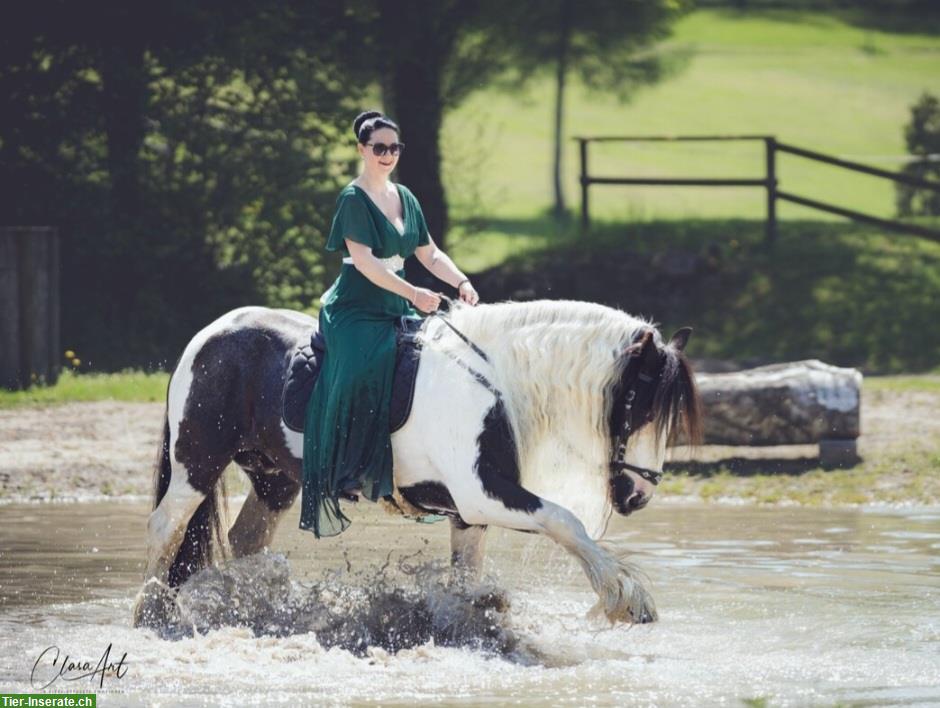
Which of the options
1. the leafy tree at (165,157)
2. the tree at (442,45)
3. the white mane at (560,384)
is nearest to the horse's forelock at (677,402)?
the white mane at (560,384)

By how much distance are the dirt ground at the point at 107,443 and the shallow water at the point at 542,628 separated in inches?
55.7

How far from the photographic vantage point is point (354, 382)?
26.0ft

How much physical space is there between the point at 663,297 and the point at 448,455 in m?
13.3

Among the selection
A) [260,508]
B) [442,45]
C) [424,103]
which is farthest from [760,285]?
[260,508]

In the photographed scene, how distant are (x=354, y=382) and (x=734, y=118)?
4019cm

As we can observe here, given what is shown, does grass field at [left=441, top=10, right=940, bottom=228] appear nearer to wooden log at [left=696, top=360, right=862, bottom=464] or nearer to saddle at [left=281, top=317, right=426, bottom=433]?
wooden log at [left=696, top=360, right=862, bottom=464]

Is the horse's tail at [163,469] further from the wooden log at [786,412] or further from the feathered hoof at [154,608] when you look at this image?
the wooden log at [786,412]

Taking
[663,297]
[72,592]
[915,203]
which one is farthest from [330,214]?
[915,203]

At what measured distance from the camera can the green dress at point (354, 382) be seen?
7.93 metres

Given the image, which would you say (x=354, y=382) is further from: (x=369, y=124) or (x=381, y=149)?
(x=369, y=124)

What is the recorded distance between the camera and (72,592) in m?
9.22

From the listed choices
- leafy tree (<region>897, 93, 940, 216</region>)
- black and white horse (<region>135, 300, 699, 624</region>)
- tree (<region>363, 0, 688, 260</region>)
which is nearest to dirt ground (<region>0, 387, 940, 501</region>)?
black and white horse (<region>135, 300, 699, 624</region>)

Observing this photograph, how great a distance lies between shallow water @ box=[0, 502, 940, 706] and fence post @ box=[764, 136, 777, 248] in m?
10.5

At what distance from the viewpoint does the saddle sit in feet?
26.1
